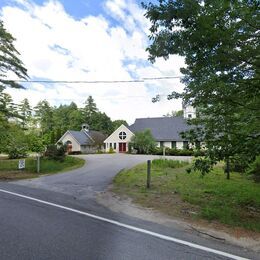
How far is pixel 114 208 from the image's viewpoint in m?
8.39

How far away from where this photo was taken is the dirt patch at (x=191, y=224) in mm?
5914

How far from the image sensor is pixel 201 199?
9805mm

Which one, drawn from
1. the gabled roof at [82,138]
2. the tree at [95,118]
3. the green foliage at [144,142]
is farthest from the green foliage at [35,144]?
the tree at [95,118]

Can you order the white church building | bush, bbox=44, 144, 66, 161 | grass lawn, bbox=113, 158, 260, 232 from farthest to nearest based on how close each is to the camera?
the white church building < bush, bbox=44, 144, 66, 161 < grass lawn, bbox=113, 158, 260, 232

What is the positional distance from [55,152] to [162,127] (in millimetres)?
30851

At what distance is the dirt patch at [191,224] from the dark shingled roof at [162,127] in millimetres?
41367

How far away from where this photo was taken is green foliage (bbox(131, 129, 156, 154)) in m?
47.0

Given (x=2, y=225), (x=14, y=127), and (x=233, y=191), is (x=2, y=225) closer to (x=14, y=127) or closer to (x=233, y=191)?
(x=233, y=191)

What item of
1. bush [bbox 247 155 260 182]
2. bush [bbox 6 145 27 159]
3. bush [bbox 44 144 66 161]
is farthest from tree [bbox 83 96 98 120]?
bush [bbox 247 155 260 182]

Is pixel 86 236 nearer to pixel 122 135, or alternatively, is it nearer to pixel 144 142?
pixel 144 142

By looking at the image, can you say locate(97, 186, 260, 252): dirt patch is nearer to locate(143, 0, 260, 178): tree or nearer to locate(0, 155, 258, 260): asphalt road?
locate(0, 155, 258, 260): asphalt road

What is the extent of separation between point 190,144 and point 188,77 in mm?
1892

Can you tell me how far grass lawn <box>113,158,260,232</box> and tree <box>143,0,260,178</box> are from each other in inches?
56.5

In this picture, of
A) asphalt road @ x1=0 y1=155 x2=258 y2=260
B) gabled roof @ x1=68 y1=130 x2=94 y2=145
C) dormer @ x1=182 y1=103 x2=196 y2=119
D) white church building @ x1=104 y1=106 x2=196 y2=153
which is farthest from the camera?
gabled roof @ x1=68 y1=130 x2=94 y2=145
